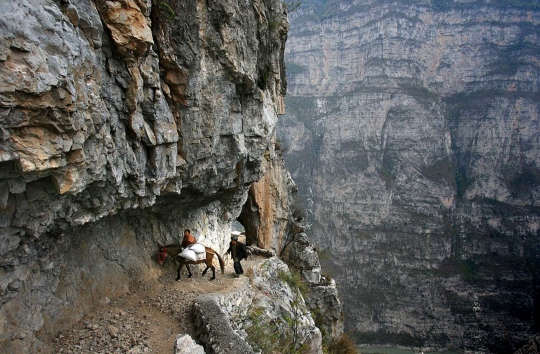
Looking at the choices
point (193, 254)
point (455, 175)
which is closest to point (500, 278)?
point (455, 175)

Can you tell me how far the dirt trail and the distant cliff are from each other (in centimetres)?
35

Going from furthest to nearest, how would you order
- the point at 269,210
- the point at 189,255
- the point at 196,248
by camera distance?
the point at 269,210
the point at 196,248
the point at 189,255

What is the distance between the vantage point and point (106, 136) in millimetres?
6680

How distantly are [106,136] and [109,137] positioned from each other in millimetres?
110

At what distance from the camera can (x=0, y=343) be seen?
6082 millimetres

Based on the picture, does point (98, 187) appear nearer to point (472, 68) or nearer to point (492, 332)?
point (492, 332)

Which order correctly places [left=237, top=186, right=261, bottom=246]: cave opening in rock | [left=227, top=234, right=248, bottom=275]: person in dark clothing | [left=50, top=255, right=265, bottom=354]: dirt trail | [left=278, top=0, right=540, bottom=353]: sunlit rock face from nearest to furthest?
[left=50, top=255, right=265, bottom=354]: dirt trail
[left=227, top=234, right=248, bottom=275]: person in dark clothing
[left=237, top=186, right=261, bottom=246]: cave opening in rock
[left=278, top=0, right=540, bottom=353]: sunlit rock face

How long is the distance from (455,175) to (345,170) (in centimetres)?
1911

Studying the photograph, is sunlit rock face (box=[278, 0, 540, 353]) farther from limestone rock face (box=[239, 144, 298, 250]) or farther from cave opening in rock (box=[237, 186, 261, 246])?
cave opening in rock (box=[237, 186, 261, 246])

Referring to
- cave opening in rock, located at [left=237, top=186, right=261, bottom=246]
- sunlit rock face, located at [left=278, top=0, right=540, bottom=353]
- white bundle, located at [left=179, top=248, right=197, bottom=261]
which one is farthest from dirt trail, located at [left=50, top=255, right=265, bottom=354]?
sunlit rock face, located at [left=278, top=0, right=540, bottom=353]

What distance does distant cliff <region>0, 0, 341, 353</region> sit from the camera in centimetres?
498

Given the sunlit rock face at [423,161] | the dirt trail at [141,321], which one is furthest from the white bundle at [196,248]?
the sunlit rock face at [423,161]

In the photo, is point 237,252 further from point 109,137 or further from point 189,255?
point 109,137

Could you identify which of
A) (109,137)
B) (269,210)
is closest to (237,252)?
(109,137)
